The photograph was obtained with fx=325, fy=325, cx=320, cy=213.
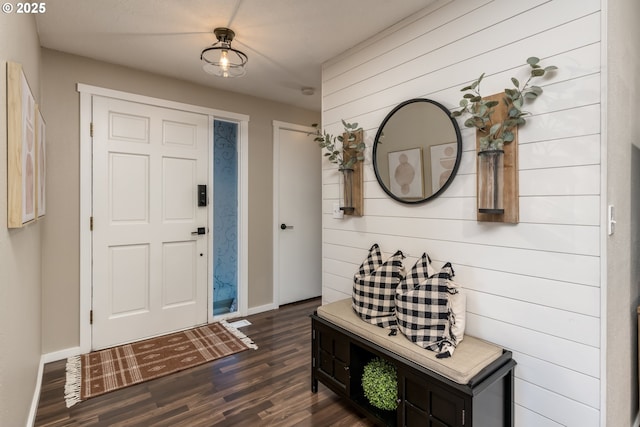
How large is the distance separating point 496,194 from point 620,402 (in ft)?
3.69

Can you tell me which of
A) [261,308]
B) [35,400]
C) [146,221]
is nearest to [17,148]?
[35,400]

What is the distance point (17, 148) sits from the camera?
128 centimetres

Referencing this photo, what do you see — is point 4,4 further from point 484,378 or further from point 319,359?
point 484,378

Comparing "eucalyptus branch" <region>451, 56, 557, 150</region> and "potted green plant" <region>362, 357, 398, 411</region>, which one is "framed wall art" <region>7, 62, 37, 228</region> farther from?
"eucalyptus branch" <region>451, 56, 557, 150</region>

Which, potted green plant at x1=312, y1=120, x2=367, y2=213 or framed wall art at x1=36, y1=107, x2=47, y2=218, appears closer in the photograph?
framed wall art at x1=36, y1=107, x2=47, y2=218

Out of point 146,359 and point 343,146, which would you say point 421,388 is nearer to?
point 343,146

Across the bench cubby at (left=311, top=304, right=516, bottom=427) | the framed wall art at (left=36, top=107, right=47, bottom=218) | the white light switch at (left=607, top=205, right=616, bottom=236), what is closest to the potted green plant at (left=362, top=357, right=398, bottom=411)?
the bench cubby at (left=311, top=304, right=516, bottom=427)

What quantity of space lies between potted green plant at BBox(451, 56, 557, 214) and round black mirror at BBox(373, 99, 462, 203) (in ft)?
0.59

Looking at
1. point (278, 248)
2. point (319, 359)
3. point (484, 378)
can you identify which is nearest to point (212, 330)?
point (278, 248)

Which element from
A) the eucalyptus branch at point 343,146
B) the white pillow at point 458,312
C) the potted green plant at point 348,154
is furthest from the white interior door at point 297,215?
the white pillow at point 458,312

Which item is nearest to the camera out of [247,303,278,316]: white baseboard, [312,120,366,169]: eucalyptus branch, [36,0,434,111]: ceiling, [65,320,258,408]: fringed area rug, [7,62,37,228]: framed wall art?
[7,62,37,228]: framed wall art

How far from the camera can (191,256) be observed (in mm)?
3229

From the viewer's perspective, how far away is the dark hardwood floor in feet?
6.25

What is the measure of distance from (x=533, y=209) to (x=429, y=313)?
0.70 m
